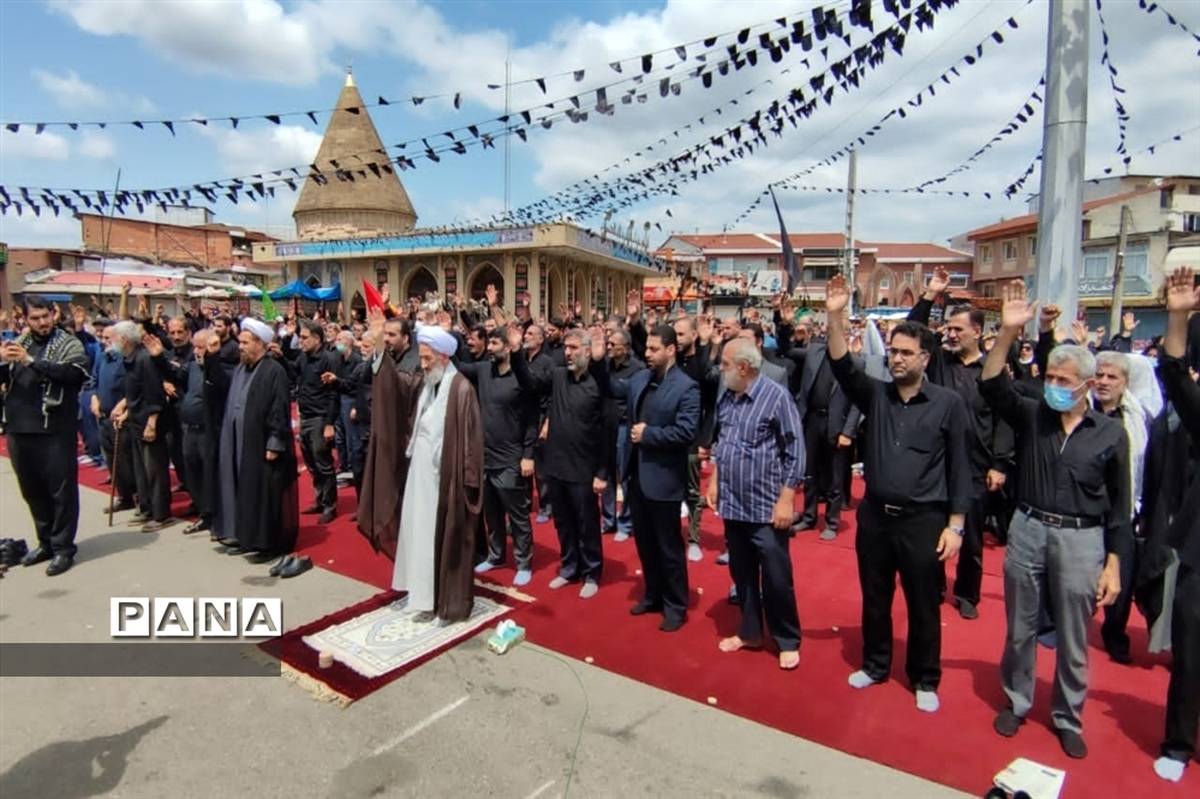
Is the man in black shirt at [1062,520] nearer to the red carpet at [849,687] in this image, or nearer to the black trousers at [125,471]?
the red carpet at [849,687]

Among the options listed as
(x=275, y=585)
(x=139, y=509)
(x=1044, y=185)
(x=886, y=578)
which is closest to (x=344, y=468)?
(x=139, y=509)

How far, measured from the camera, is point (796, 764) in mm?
2984

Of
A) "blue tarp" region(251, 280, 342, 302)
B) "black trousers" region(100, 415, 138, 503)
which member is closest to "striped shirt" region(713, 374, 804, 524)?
"black trousers" region(100, 415, 138, 503)

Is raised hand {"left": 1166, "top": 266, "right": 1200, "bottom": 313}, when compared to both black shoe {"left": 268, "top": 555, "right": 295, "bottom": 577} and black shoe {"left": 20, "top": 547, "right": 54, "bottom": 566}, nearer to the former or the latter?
black shoe {"left": 268, "top": 555, "right": 295, "bottom": 577}

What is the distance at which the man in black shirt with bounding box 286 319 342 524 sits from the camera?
6.74 meters

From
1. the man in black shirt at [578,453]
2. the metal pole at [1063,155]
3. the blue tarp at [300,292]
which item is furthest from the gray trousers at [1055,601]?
the blue tarp at [300,292]

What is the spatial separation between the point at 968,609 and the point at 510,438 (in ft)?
11.4

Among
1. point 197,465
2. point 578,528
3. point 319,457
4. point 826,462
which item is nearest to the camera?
point 578,528

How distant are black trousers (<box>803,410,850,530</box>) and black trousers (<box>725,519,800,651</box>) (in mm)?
2415

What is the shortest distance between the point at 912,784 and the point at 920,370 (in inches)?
74.2

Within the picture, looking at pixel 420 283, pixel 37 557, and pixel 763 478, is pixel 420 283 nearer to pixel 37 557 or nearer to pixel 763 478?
pixel 37 557

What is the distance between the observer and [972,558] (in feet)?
15.1

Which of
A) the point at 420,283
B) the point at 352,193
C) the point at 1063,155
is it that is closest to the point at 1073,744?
the point at 1063,155

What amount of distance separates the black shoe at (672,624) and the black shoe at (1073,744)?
204 centimetres
